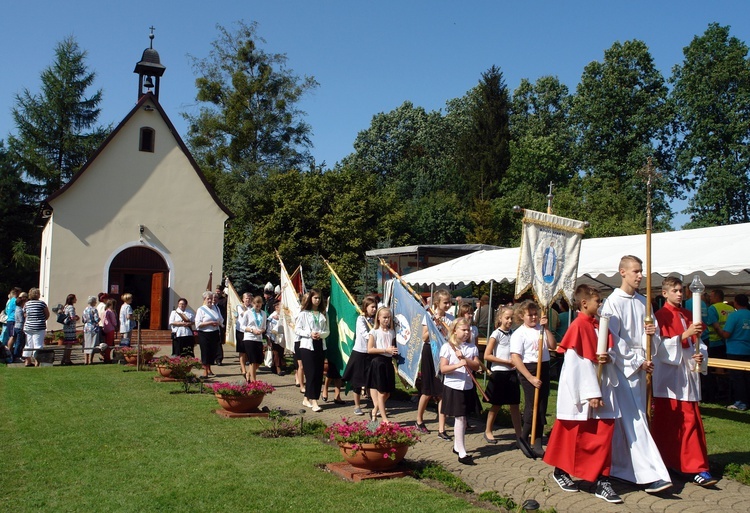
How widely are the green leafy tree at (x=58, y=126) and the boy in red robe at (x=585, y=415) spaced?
4156 centimetres

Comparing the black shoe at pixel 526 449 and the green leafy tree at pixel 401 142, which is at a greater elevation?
the green leafy tree at pixel 401 142

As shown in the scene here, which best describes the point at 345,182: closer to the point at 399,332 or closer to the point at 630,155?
the point at 630,155

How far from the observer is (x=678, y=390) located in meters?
7.04

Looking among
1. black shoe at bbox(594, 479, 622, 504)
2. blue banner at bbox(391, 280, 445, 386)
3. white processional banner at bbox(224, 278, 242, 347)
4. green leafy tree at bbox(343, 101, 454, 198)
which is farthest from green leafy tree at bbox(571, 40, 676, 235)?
black shoe at bbox(594, 479, 622, 504)

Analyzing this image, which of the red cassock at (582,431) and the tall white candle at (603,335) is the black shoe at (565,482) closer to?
the red cassock at (582,431)

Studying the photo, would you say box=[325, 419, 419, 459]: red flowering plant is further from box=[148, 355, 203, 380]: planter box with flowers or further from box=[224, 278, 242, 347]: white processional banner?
box=[224, 278, 242, 347]: white processional banner

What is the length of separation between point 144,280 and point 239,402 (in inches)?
795

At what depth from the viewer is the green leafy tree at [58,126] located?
42.5m

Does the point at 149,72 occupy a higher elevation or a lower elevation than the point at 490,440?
higher

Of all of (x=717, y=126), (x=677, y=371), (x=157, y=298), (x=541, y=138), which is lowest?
(x=677, y=371)

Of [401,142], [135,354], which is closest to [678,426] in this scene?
[135,354]

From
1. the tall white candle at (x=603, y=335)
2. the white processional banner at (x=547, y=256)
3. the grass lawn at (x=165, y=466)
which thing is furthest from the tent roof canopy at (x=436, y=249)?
the tall white candle at (x=603, y=335)

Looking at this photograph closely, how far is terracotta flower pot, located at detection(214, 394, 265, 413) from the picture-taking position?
1008 cm

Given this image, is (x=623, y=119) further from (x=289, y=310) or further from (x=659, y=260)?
(x=289, y=310)
